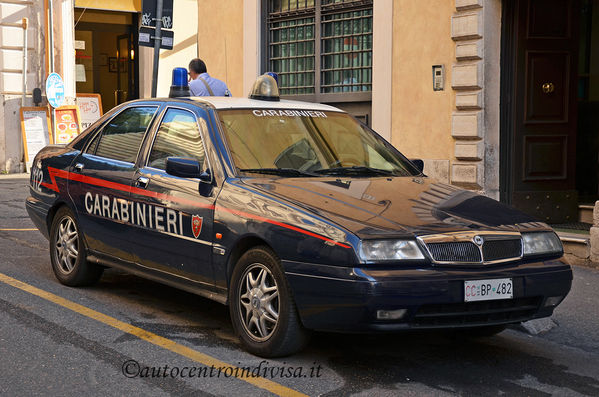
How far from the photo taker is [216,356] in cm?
520

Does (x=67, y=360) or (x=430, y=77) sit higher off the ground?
Answer: (x=430, y=77)

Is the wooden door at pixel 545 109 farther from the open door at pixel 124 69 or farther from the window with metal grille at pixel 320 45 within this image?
the open door at pixel 124 69

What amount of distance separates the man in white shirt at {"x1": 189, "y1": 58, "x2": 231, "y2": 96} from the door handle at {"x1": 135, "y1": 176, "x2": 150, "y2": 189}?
4233 mm

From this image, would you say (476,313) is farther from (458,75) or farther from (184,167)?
(458,75)

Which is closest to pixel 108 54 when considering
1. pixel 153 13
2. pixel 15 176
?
pixel 15 176

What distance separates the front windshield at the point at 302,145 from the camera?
582cm

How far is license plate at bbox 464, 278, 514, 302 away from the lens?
15.7ft

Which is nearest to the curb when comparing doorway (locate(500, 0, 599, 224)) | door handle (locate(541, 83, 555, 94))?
doorway (locate(500, 0, 599, 224))

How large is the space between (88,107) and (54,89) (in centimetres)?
190

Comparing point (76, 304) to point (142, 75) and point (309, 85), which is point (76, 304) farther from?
point (142, 75)

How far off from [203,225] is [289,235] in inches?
33.6

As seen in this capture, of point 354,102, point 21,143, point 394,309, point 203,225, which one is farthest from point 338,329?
point 21,143

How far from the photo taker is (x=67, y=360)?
505 centimetres

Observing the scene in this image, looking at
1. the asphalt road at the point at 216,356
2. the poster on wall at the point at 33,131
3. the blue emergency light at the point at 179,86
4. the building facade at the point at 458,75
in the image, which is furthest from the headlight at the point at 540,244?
the poster on wall at the point at 33,131
